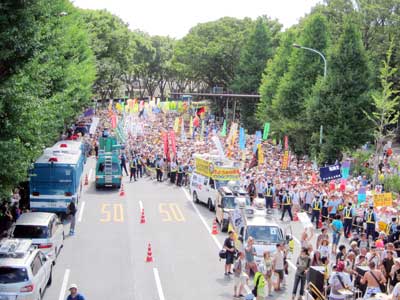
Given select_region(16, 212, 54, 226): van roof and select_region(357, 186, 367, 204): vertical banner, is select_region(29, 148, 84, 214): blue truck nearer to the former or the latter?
select_region(16, 212, 54, 226): van roof

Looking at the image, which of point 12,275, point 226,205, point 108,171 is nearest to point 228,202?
point 226,205

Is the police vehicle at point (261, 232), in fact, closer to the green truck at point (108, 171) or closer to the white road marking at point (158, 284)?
the white road marking at point (158, 284)

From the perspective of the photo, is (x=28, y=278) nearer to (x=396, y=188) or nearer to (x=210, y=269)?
(x=210, y=269)

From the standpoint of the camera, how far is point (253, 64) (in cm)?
6900

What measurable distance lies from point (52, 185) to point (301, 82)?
2803 centimetres

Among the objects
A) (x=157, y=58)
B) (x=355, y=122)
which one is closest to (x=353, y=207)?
(x=355, y=122)

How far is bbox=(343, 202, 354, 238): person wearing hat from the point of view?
80.7 feet

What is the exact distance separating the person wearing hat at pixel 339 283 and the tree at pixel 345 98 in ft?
90.8

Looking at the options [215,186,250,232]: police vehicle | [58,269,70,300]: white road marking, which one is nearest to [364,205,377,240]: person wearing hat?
[215,186,250,232]: police vehicle

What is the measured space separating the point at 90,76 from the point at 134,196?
21.0 meters

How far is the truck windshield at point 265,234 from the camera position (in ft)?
65.1

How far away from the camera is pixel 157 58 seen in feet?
383

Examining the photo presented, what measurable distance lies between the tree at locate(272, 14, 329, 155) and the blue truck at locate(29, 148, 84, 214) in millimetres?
Answer: 24773

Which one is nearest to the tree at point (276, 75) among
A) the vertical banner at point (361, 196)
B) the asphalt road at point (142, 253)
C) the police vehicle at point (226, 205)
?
the asphalt road at point (142, 253)
